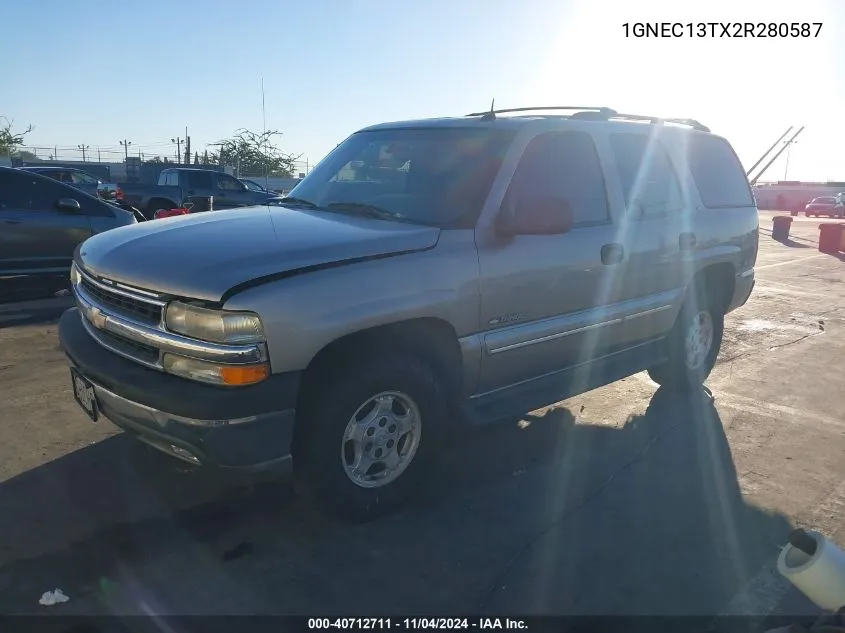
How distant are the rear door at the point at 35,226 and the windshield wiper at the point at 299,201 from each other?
5.04 m

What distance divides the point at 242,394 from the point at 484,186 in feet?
5.84

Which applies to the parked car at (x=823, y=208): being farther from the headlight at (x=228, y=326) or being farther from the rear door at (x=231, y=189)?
the headlight at (x=228, y=326)

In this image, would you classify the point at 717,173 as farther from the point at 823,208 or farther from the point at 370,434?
the point at 823,208

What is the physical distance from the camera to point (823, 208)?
4572cm

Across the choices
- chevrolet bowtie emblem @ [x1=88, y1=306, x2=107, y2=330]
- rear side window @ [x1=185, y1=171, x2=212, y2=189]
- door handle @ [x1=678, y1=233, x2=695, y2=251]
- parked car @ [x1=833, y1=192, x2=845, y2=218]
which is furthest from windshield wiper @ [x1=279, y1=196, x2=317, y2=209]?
parked car @ [x1=833, y1=192, x2=845, y2=218]

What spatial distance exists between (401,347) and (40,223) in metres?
6.64

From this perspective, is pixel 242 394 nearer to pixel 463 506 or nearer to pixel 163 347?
pixel 163 347

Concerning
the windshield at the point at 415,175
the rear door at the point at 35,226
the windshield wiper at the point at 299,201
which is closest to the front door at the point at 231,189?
the rear door at the point at 35,226

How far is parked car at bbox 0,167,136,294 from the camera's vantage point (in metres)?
8.02

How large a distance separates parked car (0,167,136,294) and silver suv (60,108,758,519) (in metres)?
4.96

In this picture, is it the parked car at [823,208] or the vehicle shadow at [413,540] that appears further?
the parked car at [823,208]

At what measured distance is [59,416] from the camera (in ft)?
15.0

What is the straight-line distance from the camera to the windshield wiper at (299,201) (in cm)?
431

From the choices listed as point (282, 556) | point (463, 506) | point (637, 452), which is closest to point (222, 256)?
point (282, 556)
